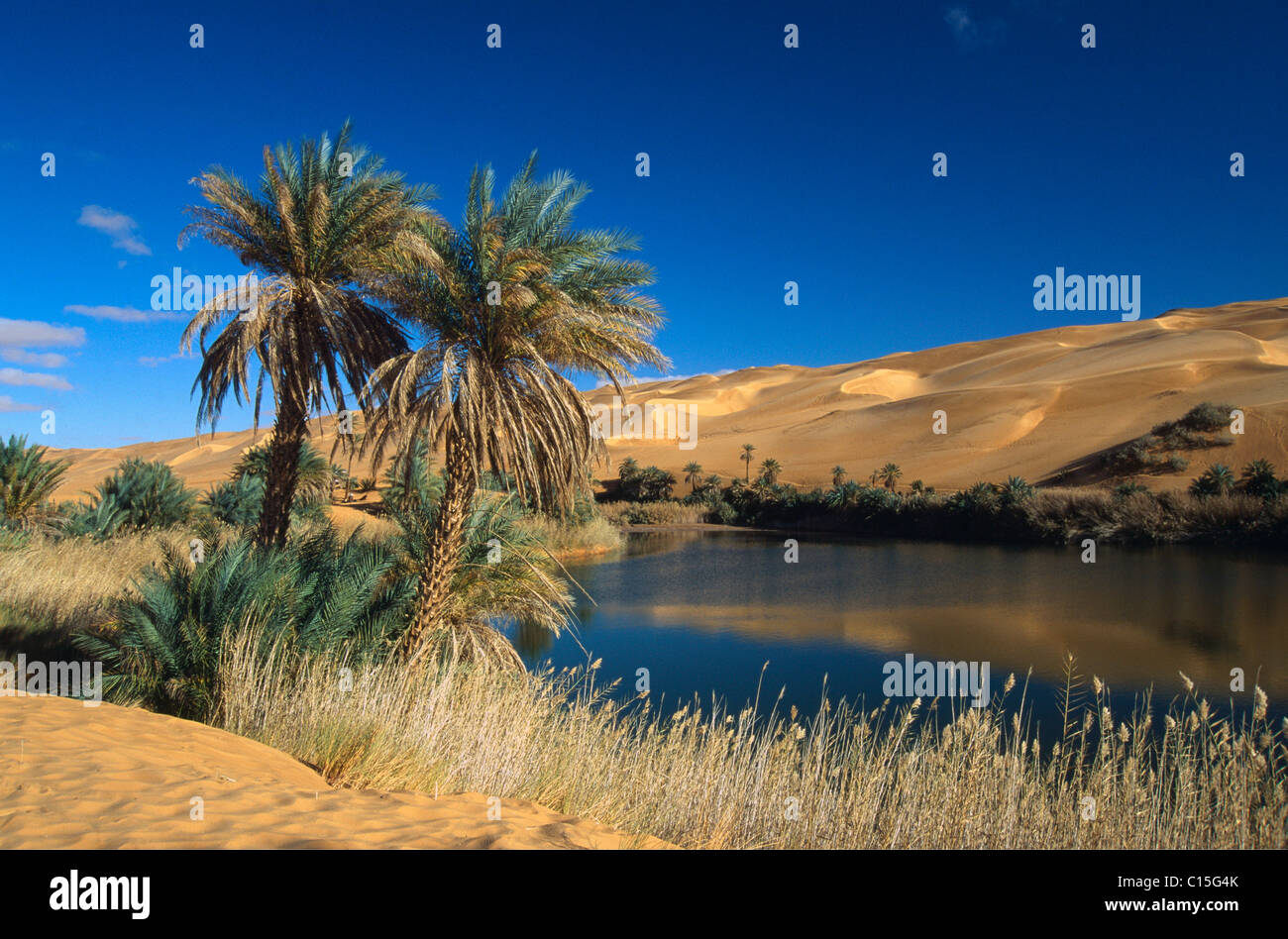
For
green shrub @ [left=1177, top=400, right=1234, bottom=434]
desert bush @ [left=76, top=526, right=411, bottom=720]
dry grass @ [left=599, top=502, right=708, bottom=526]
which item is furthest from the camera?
dry grass @ [left=599, top=502, right=708, bottom=526]

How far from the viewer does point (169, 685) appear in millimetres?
6207

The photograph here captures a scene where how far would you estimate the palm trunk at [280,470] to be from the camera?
10.1 meters

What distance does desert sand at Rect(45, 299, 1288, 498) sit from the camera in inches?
1761

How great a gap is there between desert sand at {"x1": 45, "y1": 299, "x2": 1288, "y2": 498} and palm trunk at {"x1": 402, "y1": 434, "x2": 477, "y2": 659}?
1445 centimetres

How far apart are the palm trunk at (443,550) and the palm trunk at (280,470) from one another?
289cm

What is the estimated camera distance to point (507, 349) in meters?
8.52

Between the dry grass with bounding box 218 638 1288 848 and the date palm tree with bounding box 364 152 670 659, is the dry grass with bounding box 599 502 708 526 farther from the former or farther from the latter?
the dry grass with bounding box 218 638 1288 848

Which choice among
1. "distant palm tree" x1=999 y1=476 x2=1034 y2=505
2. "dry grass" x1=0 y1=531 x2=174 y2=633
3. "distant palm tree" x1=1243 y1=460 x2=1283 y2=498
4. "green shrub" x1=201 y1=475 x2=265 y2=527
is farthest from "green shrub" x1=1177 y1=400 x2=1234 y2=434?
"dry grass" x1=0 y1=531 x2=174 y2=633

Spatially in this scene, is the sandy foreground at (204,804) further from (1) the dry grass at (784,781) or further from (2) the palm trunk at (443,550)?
(2) the palm trunk at (443,550)

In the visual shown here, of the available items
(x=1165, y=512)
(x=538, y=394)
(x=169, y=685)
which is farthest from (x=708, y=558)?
(x=169, y=685)

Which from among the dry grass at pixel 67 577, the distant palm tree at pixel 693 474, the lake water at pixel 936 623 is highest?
the distant palm tree at pixel 693 474

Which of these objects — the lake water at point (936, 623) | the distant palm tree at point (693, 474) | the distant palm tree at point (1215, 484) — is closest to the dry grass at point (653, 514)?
the distant palm tree at point (693, 474)
